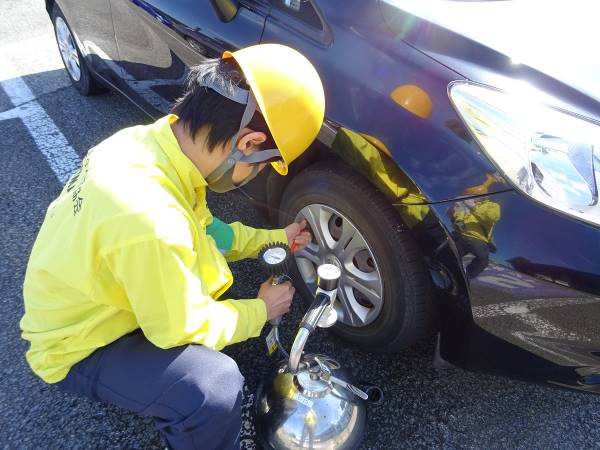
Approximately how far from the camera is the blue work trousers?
128 centimetres

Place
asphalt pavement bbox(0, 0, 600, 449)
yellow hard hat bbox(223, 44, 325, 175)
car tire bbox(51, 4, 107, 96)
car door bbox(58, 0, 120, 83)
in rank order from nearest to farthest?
yellow hard hat bbox(223, 44, 325, 175) → asphalt pavement bbox(0, 0, 600, 449) → car door bbox(58, 0, 120, 83) → car tire bbox(51, 4, 107, 96)

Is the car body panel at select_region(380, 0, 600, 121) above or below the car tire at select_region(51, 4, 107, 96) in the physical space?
above

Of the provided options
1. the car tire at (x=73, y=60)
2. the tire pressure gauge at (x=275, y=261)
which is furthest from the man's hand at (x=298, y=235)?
the car tire at (x=73, y=60)

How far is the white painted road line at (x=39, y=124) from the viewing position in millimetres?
2971

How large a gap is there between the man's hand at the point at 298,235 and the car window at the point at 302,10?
0.69 meters

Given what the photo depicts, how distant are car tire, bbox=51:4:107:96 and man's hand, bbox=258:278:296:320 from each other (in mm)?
2701

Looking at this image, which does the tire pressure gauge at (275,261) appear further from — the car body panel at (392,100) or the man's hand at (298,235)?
the car body panel at (392,100)

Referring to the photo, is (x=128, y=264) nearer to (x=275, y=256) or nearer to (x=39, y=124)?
(x=275, y=256)

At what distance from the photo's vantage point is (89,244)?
109cm

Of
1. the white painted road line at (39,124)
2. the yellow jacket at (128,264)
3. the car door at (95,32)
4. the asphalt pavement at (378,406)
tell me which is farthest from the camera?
the white painted road line at (39,124)

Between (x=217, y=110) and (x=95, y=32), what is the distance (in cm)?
223

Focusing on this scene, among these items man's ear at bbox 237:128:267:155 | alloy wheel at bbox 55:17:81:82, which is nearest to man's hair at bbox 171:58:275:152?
man's ear at bbox 237:128:267:155

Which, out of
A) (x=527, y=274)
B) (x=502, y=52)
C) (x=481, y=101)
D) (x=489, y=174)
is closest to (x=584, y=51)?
(x=502, y=52)

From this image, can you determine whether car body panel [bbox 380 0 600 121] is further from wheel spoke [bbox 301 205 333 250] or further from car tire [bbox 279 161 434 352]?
wheel spoke [bbox 301 205 333 250]
